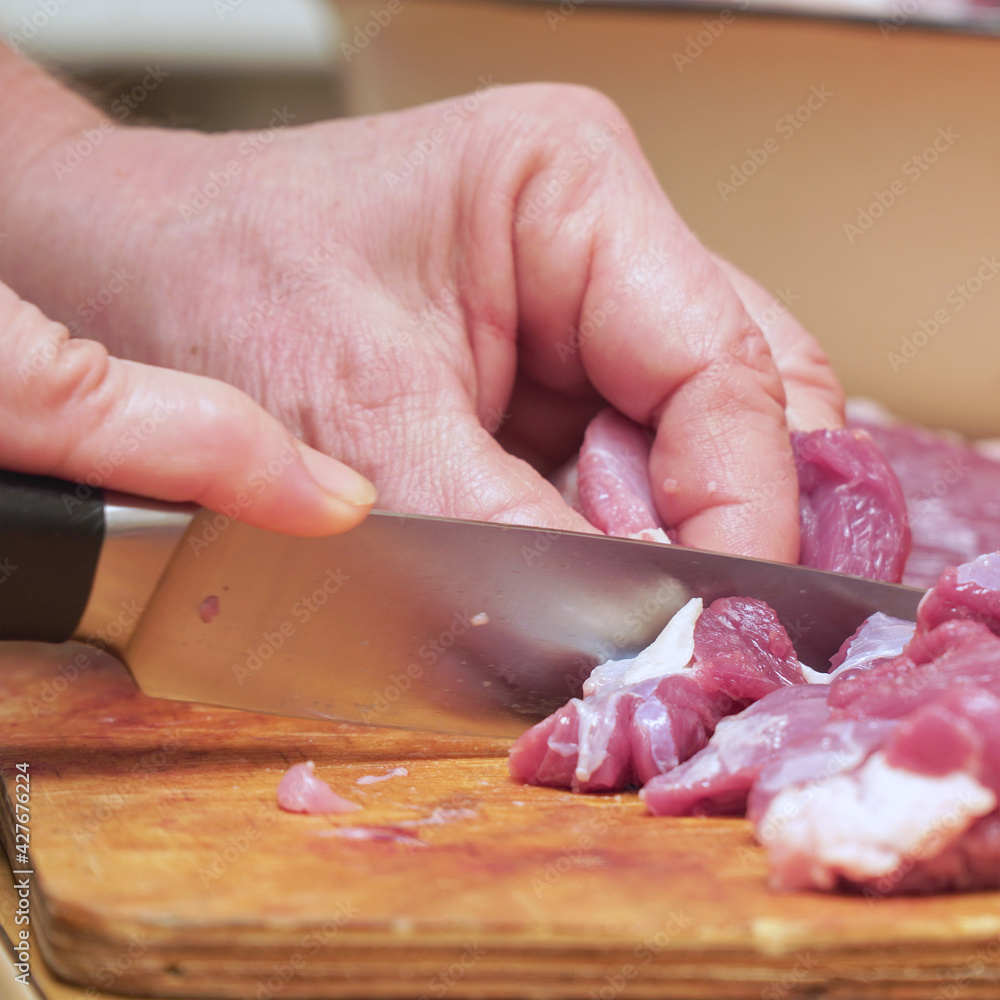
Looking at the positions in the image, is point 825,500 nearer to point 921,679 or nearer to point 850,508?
point 850,508

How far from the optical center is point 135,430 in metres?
1.58

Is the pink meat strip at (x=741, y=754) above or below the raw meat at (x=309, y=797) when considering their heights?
above

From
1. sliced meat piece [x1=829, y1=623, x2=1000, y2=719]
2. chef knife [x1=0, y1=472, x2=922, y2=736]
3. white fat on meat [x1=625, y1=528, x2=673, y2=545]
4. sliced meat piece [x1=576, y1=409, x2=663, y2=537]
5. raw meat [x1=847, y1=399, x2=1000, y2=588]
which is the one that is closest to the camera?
Result: sliced meat piece [x1=829, y1=623, x2=1000, y2=719]

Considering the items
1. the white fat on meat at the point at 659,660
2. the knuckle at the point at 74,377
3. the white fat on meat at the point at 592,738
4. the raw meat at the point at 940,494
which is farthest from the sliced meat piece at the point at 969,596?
the knuckle at the point at 74,377

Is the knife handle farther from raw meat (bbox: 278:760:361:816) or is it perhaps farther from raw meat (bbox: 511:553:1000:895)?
raw meat (bbox: 511:553:1000:895)

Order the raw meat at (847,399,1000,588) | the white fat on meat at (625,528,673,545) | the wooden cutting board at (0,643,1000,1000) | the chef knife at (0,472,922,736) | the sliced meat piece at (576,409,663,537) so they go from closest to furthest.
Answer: the wooden cutting board at (0,643,1000,1000)
the chef knife at (0,472,922,736)
the white fat on meat at (625,528,673,545)
the sliced meat piece at (576,409,663,537)
the raw meat at (847,399,1000,588)

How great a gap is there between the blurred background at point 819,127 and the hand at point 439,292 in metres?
1.12

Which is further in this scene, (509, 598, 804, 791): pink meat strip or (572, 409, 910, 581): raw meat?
(572, 409, 910, 581): raw meat

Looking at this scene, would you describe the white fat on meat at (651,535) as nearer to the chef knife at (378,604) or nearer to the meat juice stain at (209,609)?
the chef knife at (378,604)

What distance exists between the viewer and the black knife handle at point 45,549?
166cm

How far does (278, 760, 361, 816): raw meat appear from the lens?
4.97 feet

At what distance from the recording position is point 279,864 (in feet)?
4.22

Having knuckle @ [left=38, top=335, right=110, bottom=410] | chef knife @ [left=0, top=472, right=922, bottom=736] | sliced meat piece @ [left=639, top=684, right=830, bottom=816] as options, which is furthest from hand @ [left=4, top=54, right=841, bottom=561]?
knuckle @ [left=38, top=335, right=110, bottom=410]

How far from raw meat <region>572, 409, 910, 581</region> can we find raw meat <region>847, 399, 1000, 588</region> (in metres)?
0.31
